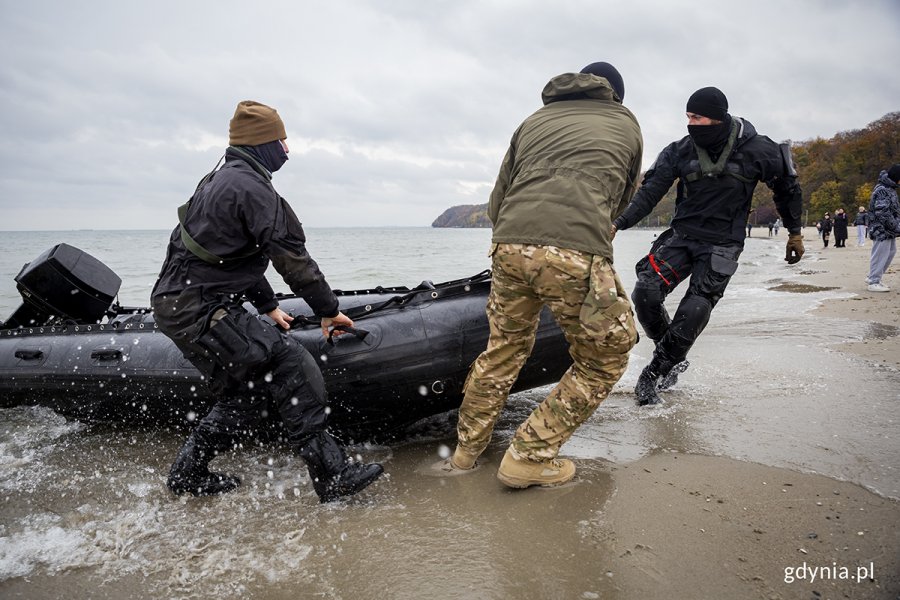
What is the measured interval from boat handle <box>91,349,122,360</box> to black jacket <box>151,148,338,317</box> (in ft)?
4.02

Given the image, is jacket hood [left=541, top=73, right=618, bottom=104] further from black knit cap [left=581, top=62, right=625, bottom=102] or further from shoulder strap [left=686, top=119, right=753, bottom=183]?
shoulder strap [left=686, top=119, right=753, bottom=183]

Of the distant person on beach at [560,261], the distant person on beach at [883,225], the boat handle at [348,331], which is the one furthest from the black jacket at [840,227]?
the boat handle at [348,331]

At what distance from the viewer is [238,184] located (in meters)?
2.41

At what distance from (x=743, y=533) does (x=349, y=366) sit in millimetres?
1991

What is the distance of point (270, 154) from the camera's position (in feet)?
8.78

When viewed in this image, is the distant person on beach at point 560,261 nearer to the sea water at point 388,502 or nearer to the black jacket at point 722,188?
the sea water at point 388,502

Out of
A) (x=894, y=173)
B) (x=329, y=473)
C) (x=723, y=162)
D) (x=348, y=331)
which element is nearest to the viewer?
(x=329, y=473)

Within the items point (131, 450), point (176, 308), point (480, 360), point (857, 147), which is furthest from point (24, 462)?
point (857, 147)

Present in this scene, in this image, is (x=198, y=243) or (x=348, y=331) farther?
(x=348, y=331)

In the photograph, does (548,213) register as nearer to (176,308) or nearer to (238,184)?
(238,184)

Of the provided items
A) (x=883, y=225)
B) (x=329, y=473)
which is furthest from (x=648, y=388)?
(x=883, y=225)

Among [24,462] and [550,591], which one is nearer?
[550,591]

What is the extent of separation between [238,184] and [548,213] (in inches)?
52.9

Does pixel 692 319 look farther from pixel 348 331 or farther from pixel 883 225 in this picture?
pixel 883 225
